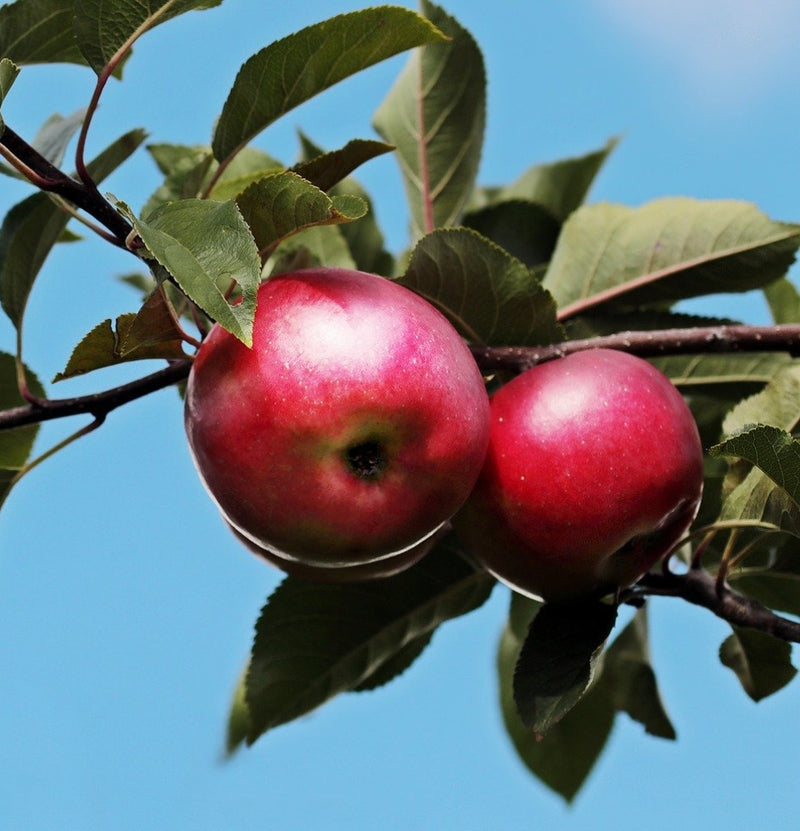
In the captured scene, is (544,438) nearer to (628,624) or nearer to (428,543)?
(428,543)

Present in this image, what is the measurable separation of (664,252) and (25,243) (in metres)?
0.76

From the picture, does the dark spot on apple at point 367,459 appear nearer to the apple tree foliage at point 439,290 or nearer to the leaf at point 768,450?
the apple tree foliage at point 439,290

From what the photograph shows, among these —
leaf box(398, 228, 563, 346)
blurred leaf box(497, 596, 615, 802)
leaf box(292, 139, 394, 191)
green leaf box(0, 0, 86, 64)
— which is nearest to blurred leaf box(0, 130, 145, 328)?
green leaf box(0, 0, 86, 64)

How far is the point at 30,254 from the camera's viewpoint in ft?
4.17

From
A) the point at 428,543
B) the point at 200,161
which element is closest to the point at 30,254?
the point at 200,161

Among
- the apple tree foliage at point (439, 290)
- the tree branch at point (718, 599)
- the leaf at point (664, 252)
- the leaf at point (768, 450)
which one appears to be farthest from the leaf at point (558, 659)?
the leaf at point (664, 252)

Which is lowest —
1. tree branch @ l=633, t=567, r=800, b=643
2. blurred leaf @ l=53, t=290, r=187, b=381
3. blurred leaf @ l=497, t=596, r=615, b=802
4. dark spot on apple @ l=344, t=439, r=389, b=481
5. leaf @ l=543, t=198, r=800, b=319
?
blurred leaf @ l=497, t=596, r=615, b=802

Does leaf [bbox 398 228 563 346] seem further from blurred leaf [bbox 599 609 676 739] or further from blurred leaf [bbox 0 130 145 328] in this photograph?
blurred leaf [bbox 599 609 676 739]

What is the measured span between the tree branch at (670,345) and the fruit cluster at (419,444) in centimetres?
6

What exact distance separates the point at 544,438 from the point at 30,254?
608 millimetres

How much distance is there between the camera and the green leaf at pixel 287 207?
0.98m

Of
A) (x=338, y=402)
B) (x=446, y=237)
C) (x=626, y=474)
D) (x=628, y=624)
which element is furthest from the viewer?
(x=628, y=624)

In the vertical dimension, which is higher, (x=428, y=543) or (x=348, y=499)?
(x=348, y=499)

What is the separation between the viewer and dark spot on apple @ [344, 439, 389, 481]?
998mm
